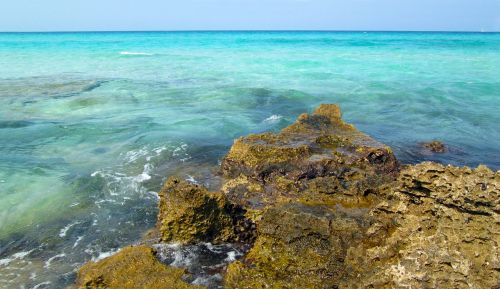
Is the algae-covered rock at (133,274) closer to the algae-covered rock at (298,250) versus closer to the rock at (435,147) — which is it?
the algae-covered rock at (298,250)

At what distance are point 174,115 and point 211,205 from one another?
1381cm

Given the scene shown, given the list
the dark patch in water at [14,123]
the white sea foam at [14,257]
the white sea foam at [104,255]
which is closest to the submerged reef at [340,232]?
the white sea foam at [104,255]

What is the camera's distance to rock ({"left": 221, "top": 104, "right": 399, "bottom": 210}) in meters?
9.82

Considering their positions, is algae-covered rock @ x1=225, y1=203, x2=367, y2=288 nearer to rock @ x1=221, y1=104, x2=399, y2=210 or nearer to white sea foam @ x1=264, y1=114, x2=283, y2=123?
rock @ x1=221, y1=104, x2=399, y2=210

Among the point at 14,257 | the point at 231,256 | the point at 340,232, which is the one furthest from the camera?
the point at 14,257

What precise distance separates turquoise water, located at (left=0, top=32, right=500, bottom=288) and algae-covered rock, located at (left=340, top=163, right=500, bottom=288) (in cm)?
549

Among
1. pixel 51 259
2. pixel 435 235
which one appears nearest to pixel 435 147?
pixel 435 235

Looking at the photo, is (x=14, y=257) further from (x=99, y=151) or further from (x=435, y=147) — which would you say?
(x=435, y=147)

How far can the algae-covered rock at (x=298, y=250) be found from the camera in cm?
729

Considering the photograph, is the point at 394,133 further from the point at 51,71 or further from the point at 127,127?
the point at 51,71

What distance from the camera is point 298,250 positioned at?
775cm

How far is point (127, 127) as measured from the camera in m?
19.7

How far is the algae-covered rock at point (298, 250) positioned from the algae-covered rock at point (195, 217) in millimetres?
992

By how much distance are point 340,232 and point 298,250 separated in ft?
2.75
